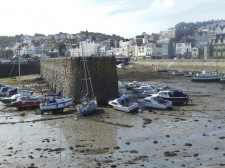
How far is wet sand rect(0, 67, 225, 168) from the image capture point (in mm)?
19312

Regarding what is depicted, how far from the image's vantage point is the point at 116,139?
77.9 ft

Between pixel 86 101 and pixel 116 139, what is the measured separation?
34.0 ft

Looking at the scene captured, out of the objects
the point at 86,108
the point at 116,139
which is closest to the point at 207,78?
the point at 86,108

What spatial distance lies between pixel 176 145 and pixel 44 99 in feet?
55.9

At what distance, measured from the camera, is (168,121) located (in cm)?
2898

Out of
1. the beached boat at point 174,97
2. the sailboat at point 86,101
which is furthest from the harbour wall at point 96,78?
the beached boat at point 174,97

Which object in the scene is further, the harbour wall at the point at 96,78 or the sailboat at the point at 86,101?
the harbour wall at the point at 96,78

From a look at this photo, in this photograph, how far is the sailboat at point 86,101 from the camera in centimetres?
3111

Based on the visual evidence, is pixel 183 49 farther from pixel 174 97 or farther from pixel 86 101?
pixel 86 101

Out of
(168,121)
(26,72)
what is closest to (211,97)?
(168,121)

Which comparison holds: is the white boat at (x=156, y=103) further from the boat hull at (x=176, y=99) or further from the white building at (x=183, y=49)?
the white building at (x=183, y=49)

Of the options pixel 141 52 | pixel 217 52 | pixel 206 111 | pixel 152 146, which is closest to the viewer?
pixel 152 146

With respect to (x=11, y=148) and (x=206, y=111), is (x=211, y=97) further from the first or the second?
(x=11, y=148)

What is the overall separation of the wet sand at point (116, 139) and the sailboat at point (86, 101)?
0.74m
